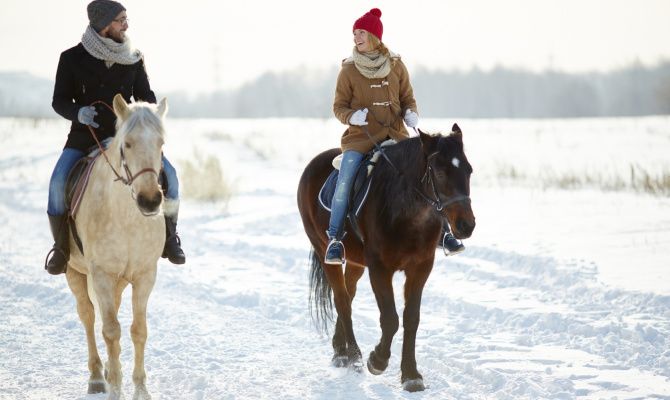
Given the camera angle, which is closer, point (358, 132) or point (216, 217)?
point (358, 132)

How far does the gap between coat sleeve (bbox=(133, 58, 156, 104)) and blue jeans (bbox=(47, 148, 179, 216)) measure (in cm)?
70

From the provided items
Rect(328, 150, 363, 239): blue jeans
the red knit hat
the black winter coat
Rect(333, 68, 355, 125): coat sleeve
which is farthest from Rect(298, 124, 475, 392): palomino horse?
the black winter coat

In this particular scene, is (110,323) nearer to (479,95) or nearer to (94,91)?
(94,91)

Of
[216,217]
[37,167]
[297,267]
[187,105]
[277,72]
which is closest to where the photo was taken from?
[297,267]

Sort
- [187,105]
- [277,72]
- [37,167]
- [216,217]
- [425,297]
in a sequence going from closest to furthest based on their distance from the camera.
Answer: [425,297], [216,217], [37,167], [277,72], [187,105]

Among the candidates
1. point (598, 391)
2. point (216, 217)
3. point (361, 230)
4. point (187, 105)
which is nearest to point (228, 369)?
point (361, 230)

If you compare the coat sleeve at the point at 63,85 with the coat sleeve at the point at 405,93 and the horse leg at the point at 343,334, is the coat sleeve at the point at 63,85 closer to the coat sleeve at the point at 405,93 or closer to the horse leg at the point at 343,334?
the coat sleeve at the point at 405,93

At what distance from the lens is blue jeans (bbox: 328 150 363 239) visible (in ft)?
20.1

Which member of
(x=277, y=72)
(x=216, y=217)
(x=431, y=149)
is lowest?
(x=216, y=217)

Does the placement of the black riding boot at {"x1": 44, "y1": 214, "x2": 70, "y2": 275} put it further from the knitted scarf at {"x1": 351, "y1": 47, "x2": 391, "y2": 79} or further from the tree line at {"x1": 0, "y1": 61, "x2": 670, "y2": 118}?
the tree line at {"x1": 0, "y1": 61, "x2": 670, "y2": 118}

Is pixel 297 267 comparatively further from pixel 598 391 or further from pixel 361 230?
pixel 598 391

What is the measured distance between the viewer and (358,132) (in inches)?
250

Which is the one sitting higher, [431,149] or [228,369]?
[431,149]

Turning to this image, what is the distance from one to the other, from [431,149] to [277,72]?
465 ft
